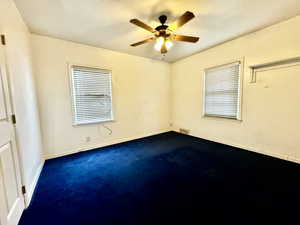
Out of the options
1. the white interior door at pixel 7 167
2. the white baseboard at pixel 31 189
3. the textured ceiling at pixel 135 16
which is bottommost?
the white baseboard at pixel 31 189

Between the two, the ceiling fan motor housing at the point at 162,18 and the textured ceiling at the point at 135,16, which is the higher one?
the textured ceiling at the point at 135,16

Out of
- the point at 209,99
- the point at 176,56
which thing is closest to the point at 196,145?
the point at 209,99

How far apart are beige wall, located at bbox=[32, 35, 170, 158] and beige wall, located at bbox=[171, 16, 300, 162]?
121 cm

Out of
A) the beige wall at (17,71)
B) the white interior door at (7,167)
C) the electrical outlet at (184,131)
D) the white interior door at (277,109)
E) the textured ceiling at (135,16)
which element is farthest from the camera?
the electrical outlet at (184,131)

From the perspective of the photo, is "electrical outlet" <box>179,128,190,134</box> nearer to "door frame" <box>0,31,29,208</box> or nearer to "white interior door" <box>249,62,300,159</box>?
"white interior door" <box>249,62,300,159</box>

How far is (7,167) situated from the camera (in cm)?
125

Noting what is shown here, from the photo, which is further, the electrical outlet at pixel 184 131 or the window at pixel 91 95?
the electrical outlet at pixel 184 131

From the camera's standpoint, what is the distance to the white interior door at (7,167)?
1.16 m

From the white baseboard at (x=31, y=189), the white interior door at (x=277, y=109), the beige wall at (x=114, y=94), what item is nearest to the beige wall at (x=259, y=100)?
the white interior door at (x=277, y=109)

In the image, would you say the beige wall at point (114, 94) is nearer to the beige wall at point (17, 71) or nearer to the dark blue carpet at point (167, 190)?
the dark blue carpet at point (167, 190)

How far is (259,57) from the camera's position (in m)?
2.75

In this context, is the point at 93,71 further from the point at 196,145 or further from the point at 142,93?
the point at 196,145

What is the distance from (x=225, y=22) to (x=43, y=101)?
375 cm

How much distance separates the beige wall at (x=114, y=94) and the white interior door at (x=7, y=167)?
4.94 ft
